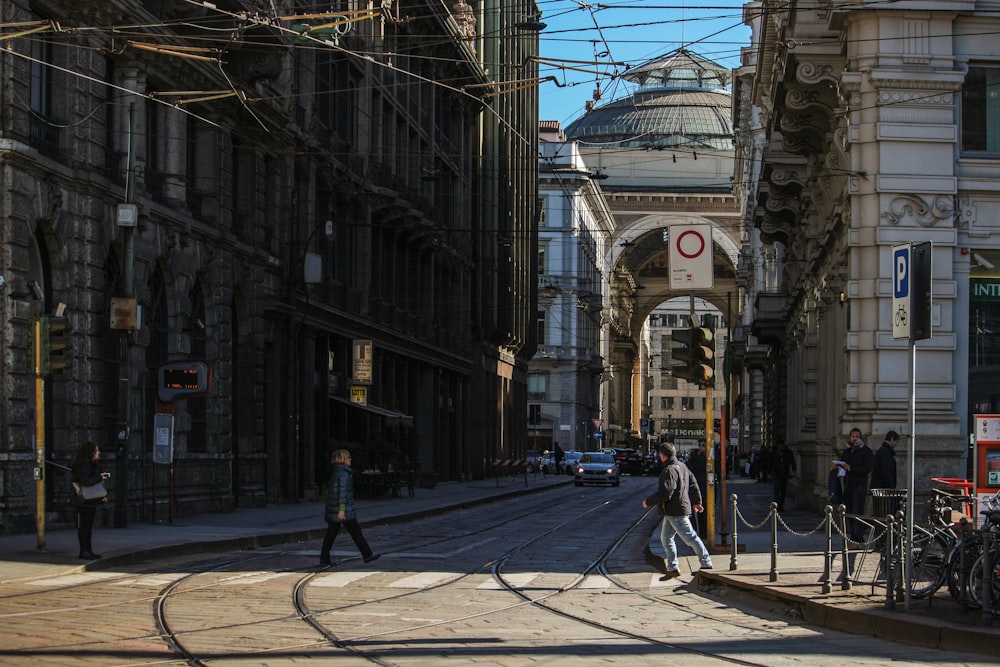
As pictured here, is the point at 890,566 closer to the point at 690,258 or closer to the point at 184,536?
the point at 690,258

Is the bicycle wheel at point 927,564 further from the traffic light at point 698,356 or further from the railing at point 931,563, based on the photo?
the traffic light at point 698,356

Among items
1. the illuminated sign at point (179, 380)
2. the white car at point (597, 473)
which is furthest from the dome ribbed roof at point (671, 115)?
the illuminated sign at point (179, 380)

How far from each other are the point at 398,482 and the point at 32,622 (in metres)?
30.1

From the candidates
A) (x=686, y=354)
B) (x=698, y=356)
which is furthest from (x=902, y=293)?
(x=686, y=354)

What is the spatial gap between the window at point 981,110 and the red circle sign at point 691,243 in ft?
23.0

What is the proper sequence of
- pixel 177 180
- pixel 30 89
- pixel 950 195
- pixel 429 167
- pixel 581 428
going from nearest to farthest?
pixel 30 89, pixel 950 195, pixel 177 180, pixel 429 167, pixel 581 428

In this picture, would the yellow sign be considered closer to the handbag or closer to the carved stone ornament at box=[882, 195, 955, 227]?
the carved stone ornament at box=[882, 195, 955, 227]

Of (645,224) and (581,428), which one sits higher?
(645,224)

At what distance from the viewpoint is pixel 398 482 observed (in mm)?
42781

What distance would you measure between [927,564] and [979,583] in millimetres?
1262

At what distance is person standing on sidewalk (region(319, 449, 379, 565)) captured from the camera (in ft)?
63.8

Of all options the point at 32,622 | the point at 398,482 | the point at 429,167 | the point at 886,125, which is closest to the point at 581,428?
the point at 429,167

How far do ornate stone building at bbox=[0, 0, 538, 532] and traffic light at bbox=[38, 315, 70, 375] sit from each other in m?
0.28

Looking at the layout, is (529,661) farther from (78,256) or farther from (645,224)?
(645,224)
